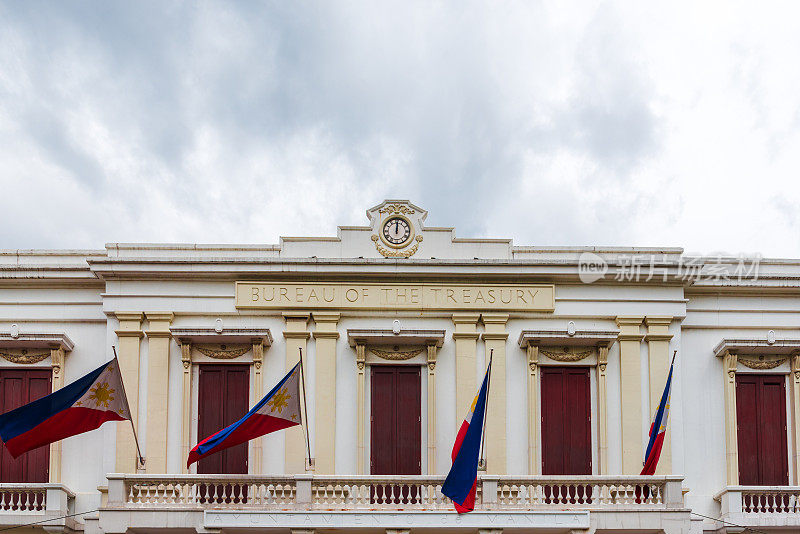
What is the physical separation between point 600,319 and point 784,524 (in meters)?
5.97

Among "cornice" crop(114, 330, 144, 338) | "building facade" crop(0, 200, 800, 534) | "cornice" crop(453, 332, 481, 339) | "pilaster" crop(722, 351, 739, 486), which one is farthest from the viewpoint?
"cornice" crop(453, 332, 481, 339)

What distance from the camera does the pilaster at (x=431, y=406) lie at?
1046 inches

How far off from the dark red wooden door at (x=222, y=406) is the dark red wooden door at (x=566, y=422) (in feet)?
22.4

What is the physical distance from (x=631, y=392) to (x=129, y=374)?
11374 millimetres

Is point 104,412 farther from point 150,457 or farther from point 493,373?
point 493,373

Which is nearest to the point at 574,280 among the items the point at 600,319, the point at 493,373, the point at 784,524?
the point at 600,319

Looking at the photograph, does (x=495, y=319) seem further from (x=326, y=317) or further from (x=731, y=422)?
(x=731, y=422)

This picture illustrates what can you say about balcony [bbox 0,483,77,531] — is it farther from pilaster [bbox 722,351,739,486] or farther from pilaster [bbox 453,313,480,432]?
pilaster [bbox 722,351,739,486]

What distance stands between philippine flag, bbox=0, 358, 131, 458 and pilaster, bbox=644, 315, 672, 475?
11.7 metres

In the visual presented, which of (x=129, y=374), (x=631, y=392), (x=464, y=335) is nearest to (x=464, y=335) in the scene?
(x=464, y=335)

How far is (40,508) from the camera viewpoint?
2612cm

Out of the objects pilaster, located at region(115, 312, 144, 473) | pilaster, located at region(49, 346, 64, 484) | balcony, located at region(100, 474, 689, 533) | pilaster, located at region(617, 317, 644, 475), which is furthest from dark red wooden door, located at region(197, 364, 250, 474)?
pilaster, located at region(617, 317, 644, 475)

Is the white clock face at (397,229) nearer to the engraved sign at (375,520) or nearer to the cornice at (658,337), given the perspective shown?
the cornice at (658,337)

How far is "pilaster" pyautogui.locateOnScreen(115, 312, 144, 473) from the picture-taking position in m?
26.4
